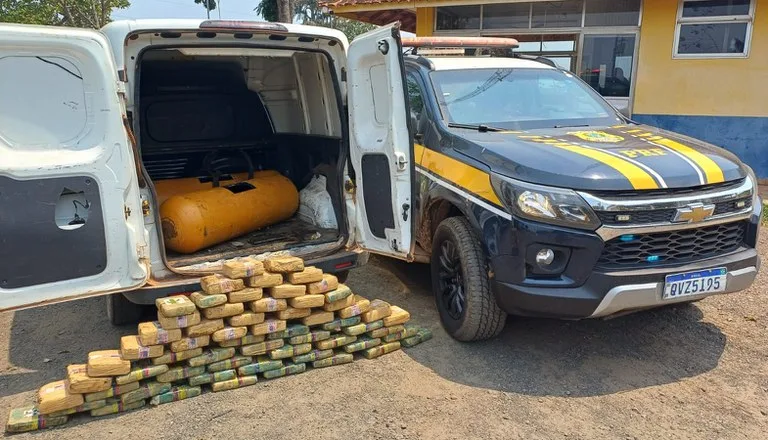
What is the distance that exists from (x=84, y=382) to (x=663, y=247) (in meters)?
3.21

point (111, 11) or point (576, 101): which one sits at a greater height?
point (111, 11)

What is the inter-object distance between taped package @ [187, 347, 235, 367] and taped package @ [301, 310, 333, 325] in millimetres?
470

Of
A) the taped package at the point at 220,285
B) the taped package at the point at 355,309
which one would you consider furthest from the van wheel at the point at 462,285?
the taped package at the point at 220,285

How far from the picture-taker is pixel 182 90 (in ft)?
18.0

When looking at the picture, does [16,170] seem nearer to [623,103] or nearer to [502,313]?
[502,313]

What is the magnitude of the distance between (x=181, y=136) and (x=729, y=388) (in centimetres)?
474

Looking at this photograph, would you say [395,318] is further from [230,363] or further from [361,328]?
[230,363]

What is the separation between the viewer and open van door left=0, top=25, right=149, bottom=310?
293cm

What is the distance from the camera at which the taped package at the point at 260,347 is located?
3453 mm

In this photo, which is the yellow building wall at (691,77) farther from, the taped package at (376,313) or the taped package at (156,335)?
the taped package at (156,335)

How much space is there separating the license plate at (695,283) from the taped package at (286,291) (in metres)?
2.10

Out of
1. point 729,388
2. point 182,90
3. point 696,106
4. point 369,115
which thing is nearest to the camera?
point 729,388

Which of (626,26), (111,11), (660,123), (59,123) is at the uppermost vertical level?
(111,11)

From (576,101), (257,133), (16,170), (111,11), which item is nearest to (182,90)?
(257,133)
